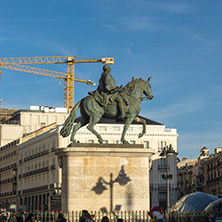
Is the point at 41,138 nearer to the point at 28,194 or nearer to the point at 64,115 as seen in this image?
the point at 28,194

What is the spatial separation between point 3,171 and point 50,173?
24.9 metres

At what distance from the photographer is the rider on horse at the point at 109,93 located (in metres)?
25.2

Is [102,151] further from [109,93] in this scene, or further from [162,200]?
[162,200]

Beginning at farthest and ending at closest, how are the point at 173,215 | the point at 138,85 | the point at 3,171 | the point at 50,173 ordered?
the point at 3,171 → the point at 50,173 → the point at 138,85 → the point at 173,215

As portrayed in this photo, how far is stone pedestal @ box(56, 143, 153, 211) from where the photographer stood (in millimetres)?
24422

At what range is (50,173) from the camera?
8544 centimetres

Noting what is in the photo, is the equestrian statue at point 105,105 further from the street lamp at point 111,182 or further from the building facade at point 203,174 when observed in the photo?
the building facade at point 203,174

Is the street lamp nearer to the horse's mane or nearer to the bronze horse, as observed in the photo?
the bronze horse

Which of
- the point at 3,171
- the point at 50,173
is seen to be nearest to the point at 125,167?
the point at 50,173

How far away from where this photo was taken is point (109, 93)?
83.3ft

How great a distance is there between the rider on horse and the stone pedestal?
1721 millimetres

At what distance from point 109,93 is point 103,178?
3.44 m

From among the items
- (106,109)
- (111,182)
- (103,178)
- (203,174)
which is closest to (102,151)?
(103,178)

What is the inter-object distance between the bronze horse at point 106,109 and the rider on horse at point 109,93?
0.18 m
